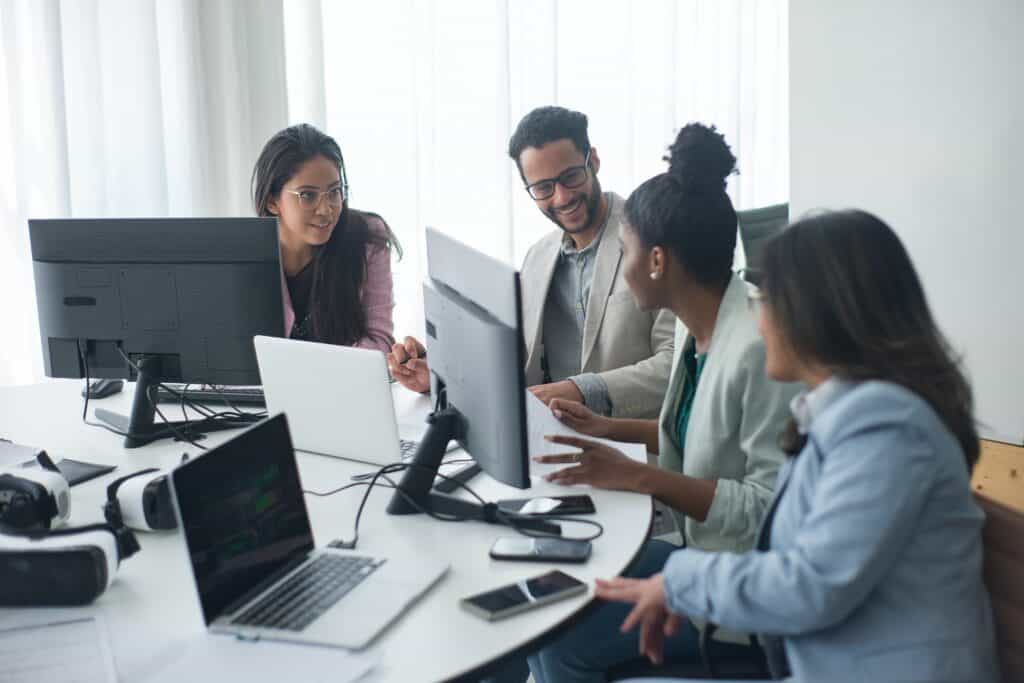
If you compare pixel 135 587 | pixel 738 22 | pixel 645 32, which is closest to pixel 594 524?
pixel 135 587

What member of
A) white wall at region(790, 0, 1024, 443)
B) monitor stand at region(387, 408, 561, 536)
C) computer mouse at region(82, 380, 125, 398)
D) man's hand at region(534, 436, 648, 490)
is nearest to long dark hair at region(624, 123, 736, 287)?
man's hand at region(534, 436, 648, 490)

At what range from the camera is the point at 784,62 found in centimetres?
431

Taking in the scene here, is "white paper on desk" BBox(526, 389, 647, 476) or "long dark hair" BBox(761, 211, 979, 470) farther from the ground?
"long dark hair" BBox(761, 211, 979, 470)

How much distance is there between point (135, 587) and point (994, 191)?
2.42m

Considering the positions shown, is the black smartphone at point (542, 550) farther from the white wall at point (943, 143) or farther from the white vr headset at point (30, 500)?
the white wall at point (943, 143)

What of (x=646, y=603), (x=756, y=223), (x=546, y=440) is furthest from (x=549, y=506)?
(x=756, y=223)

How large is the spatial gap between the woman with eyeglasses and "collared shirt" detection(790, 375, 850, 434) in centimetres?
30

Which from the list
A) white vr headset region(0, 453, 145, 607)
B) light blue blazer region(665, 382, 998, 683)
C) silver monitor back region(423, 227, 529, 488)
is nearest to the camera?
light blue blazer region(665, 382, 998, 683)

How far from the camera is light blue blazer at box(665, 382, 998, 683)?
1.04m

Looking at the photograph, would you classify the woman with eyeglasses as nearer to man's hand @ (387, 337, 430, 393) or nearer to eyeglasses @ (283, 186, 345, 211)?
man's hand @ (387, 337, 430, 393)

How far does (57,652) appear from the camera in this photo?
1182 mm

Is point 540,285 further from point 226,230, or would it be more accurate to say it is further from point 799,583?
point 799,583

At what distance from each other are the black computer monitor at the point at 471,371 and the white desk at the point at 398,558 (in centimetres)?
9

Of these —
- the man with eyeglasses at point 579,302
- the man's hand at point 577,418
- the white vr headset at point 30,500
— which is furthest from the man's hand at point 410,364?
the white vr headset at point 30,500
